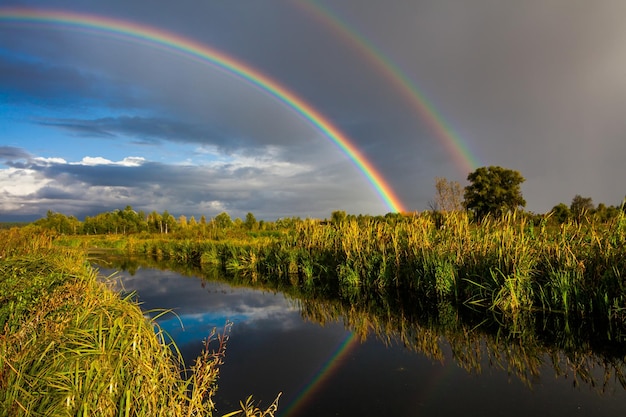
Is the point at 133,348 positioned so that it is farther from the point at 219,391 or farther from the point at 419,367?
the point at 419,367

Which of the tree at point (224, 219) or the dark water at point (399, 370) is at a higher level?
the tree at point (224, 219)

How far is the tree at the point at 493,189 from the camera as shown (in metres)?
55.1

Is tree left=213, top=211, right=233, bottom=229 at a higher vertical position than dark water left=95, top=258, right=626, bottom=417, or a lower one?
higher

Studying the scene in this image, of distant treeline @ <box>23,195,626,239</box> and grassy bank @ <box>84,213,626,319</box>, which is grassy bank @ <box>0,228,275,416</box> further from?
distant treeline @ <box>23,195,626,239</box>

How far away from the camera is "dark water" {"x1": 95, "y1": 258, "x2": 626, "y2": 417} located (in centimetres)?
569

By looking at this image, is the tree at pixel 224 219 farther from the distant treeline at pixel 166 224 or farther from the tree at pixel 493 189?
the tree at pixel 493 189

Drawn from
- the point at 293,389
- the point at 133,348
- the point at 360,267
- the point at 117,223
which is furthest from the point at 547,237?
the point at 117,223

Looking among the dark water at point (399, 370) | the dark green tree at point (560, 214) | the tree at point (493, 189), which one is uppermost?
the tree at point (493, 189)

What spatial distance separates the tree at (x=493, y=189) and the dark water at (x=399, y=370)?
1934 inches

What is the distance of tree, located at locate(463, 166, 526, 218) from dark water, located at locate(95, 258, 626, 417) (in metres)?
49.1

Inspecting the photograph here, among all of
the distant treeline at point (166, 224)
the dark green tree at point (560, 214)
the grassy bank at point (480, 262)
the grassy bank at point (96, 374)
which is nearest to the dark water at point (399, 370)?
the grassy bank at point (480, 262)

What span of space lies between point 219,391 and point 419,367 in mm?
3548

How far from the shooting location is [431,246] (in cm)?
1291

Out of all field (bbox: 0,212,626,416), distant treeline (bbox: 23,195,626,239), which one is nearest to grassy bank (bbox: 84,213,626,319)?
field (bbox: 0,212,626,416)
